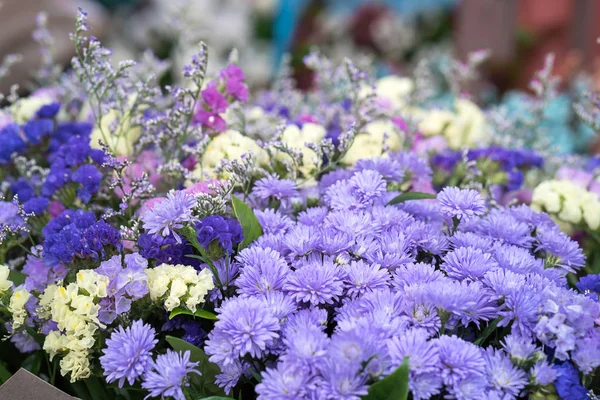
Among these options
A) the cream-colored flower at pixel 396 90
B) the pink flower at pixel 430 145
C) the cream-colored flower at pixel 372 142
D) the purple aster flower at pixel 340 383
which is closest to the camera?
the purple aster flower at pixel 340 383

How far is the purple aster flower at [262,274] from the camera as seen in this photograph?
0.63 meters

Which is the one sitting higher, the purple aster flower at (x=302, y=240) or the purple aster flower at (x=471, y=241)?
the purple aster flower at (x=302, y=240)

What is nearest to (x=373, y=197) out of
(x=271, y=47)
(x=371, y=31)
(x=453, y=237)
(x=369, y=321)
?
(x=453, y=237)

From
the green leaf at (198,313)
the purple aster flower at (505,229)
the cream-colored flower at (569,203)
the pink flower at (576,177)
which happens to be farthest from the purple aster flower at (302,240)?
the pink flower at (576,177)

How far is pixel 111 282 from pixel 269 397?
0.23m

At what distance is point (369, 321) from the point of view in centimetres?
57

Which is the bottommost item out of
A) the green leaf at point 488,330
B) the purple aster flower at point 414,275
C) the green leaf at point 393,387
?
the green leaf at point 488,330

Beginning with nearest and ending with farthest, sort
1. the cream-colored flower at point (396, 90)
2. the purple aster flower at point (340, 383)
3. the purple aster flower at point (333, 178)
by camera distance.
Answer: the purple aster flower at point (340, 383), the purple aster flower at point (333, 178), the cream-colored flower at point (396, 90)

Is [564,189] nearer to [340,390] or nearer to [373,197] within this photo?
[373,197]

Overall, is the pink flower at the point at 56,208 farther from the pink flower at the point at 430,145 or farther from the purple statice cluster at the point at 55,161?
the pink flower at the point at 430,145

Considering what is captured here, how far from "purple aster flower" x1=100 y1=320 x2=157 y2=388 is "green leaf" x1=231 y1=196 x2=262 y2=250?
0.17m

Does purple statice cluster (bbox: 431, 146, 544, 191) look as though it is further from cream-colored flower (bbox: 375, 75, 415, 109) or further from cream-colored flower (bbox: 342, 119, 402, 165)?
cream-colored flower (bbox: 375, 75, 415, 109)

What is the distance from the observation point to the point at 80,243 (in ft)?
2.18

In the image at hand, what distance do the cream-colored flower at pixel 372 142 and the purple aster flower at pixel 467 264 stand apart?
29 cm
